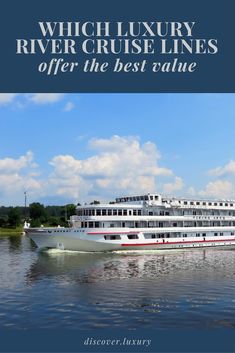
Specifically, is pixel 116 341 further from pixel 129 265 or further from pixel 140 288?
pixel 129 265

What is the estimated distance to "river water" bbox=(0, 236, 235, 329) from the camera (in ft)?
83.8

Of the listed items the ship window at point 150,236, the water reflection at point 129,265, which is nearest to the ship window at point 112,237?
the water reflection at point 129,265

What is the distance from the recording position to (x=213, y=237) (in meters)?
70.7

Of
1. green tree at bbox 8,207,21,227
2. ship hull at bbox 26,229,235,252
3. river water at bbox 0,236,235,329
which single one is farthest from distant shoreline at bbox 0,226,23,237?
river water at bbox 0,236,235,329

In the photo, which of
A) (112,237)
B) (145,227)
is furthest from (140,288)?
(145,227)

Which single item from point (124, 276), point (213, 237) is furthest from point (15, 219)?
point (124, 276)

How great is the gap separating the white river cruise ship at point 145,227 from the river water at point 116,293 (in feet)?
17.2

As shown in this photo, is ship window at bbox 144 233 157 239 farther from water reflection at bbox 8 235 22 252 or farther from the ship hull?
water reflection at bbox 8 235 22 252

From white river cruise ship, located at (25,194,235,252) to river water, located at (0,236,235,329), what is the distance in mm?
5248

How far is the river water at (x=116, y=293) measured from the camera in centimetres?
2553

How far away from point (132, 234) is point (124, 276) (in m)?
20.9

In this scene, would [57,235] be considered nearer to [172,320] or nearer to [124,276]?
[124,276]

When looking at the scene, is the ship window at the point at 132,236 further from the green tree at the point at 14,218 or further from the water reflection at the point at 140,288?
the green tree at the point at 14,218

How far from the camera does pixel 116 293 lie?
32.6m
